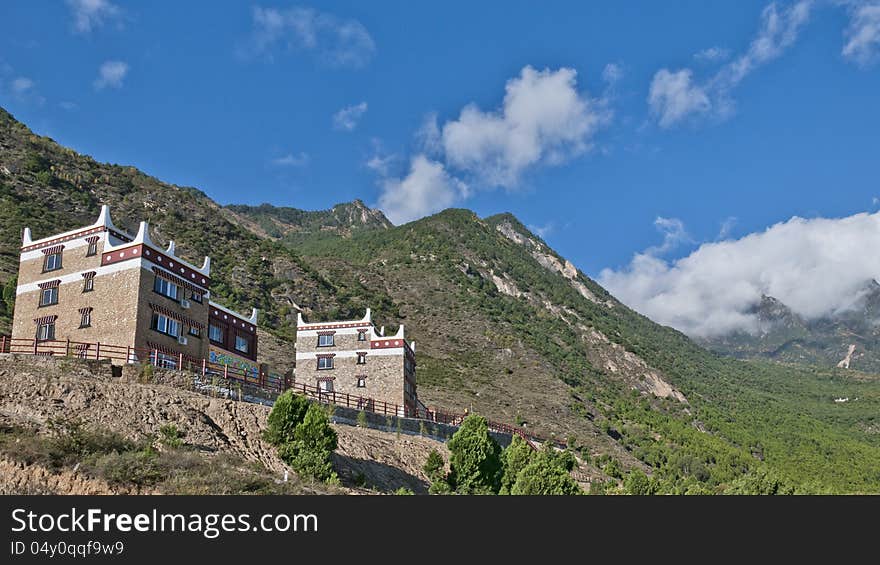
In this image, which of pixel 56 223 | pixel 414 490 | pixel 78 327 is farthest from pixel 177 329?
pixel 56 223

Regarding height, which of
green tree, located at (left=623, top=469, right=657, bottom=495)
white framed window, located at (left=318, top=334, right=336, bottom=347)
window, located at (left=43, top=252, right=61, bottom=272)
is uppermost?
window, located at (left=43, top=252, right=61, bottom=272)

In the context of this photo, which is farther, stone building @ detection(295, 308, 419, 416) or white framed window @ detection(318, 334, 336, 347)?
white framed window @ detection(318, 334, 336, 347)

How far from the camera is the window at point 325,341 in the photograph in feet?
215

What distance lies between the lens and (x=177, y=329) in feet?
153

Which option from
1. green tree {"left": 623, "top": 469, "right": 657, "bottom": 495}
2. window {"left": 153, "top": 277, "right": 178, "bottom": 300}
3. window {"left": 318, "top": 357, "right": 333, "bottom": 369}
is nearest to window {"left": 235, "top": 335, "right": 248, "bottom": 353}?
window {"left": 318, "top": 357, "right": 333, "bottom": 369}

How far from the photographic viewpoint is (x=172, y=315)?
46.3 m

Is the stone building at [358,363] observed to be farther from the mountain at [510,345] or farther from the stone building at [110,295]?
the mountain at [510,345]

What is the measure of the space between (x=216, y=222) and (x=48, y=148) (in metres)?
23.8

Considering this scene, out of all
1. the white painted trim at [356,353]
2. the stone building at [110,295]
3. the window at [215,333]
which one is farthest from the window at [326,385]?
the stone building at [110,295]

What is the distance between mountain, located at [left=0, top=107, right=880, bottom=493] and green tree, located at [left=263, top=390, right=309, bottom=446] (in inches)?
942

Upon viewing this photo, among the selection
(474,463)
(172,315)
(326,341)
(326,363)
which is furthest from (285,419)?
(326,341)

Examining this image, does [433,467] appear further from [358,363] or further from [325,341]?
[325,341]

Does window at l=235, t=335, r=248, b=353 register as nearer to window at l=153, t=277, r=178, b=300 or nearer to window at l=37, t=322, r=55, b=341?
window at l=153, t=277, r=178, b=300

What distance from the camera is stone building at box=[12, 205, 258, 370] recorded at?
43.8m
